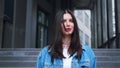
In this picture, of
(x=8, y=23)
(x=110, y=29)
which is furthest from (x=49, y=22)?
(x=8, y=23)

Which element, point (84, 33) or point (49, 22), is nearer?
point (49, 22)

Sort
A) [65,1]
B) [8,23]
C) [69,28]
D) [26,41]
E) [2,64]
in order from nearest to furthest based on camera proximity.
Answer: [69,28], [2,64], [8,23], [26,41], [65,1]

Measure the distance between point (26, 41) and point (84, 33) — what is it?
37938 millimetres

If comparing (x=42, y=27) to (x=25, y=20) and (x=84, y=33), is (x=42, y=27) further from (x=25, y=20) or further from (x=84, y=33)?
(x=84, y=33)

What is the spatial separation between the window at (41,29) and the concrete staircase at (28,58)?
1082cm

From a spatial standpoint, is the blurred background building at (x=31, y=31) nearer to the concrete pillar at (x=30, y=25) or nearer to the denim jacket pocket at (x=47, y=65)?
the concrete pillar at (x=30, y=25)

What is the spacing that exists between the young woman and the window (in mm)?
15602

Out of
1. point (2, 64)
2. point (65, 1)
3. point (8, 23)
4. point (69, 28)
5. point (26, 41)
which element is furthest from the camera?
point (65, 1)

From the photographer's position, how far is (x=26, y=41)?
13.7m

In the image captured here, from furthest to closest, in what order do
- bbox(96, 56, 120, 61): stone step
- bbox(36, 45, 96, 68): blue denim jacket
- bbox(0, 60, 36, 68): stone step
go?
bbox(96, 56, 120, 61): stone step → bbox(0, 60, 36, 68): stone step → bbox(36, 45, 96, 68): blue denim jacket

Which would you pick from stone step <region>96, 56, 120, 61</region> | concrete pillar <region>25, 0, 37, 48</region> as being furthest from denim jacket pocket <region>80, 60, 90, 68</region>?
concrete pillar <region>25, 0, 37, 48</region>

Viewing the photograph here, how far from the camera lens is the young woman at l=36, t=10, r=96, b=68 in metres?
1.86

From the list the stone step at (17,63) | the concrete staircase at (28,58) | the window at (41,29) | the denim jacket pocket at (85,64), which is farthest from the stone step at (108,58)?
the window at (41,29)

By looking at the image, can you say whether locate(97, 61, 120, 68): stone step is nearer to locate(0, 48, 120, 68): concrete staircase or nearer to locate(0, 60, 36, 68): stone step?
locate(0, 48, 120, 68): concrete staircase
